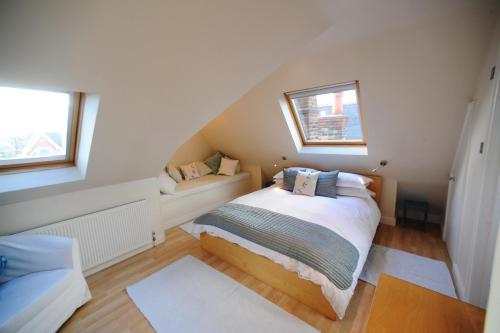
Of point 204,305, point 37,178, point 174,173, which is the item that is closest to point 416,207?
point 204,305

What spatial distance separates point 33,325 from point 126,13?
2.03m

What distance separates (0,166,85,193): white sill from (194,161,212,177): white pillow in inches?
92.7

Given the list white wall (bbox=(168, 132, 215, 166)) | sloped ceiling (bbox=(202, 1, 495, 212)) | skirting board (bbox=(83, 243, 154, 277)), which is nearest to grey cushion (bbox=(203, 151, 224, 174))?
white wall (bbox=(168, 132, 215, 166))

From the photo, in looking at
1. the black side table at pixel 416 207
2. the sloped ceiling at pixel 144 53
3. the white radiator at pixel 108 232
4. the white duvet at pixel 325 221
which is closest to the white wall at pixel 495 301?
the white duvet at pixel 325 221

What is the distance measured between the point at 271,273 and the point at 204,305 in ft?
2.16

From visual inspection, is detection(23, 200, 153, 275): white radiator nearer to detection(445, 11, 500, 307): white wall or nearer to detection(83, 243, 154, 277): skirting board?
detection(83, 243, 154, 277): skirting board

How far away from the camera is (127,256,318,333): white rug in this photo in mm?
1636

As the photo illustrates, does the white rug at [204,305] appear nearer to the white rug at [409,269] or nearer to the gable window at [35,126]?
the white rug at [409,269]

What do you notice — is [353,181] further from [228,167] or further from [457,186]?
[228,167]

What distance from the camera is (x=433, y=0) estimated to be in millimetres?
Result: 1349

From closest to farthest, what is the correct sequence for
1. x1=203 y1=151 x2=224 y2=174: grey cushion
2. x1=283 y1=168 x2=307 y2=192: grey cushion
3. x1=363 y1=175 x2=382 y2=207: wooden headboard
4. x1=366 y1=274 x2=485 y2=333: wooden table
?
x1=366 y1=274 x2=485 y2=333: wooden table, x1=363 y1=175 x2=382 y2=207: wooden headboard, x1=283 y1=168 x2=307 y2=192: grey cushion, x1=203 y1=151 x2=224 y2=174: grey cushion

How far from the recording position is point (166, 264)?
7.99ft

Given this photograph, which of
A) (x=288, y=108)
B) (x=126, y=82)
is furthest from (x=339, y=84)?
(x=126, y=82)

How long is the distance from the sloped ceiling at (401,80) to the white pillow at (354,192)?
1.54ft
